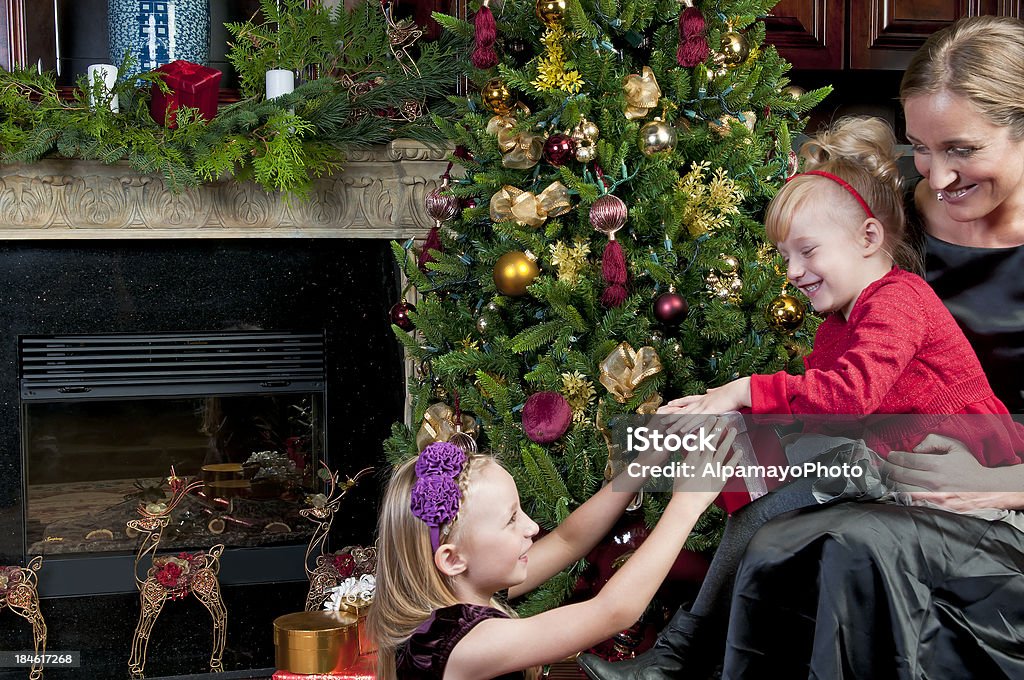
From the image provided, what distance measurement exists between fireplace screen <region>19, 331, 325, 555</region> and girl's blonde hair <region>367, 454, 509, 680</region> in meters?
1.50

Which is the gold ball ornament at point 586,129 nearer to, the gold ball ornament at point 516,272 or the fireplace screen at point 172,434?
the gold ball ornament at point 516,272

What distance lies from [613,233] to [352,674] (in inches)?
45.2

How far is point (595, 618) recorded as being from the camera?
4.44 ft

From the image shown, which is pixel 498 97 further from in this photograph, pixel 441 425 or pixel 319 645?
pixel 319 645

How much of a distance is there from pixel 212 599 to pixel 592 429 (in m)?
1.36

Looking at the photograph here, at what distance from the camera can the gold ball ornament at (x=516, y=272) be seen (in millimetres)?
1847

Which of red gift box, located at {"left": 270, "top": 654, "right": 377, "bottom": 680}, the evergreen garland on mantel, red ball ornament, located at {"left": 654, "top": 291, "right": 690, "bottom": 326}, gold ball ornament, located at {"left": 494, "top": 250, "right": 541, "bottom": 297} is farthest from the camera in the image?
the evergreen garland on mantel

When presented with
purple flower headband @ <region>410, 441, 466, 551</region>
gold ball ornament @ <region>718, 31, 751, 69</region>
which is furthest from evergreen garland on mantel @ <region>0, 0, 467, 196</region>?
purple flower headband @ <region>410, 441, 466, 551</region>

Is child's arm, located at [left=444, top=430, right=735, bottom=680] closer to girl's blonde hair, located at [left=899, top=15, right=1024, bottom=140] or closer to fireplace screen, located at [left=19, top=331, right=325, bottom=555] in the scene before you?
girl's blonde hair, located at [left=899, top=15, right=1024, bottom=140]

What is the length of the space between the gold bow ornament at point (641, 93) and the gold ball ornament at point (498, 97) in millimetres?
232

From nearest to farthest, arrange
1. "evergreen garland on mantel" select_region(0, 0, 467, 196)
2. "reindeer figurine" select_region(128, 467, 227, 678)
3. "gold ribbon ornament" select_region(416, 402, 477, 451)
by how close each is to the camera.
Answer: "gold ribbon ornament" select_region(416, 402, 477, 451) → "evergreen garland on mantel" select_region(0, 0, 467, 196) → "reindeer figurine" select_region(128, 467, 227, 678)

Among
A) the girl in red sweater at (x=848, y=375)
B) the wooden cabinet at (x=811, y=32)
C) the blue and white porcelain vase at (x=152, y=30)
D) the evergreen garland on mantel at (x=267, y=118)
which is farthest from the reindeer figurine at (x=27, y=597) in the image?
the wooden cabinet at (x=811, y=32)

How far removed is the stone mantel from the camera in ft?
8.64

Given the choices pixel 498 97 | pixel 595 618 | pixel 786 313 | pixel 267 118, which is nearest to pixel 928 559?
pixel 595 618
